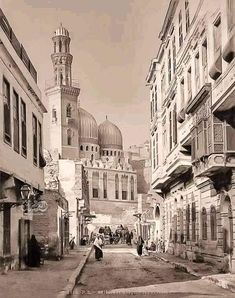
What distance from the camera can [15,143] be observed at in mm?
20969

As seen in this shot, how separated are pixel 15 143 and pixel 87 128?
91.2 meters

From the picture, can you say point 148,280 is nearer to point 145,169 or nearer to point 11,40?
point 11,40

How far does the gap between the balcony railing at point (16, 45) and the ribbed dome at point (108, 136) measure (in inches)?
3514

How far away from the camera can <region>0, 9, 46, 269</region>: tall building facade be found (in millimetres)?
19078

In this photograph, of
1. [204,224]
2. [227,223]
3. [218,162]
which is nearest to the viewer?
[218,162]

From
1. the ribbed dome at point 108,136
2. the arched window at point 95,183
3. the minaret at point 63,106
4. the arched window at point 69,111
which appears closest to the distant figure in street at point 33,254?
the minaret at point 63,106

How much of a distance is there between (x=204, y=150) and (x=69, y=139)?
86.9 meters

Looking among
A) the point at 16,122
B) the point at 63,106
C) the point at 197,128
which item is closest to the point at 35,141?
the point at 16,122

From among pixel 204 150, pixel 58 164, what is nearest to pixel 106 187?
pixel 58 164

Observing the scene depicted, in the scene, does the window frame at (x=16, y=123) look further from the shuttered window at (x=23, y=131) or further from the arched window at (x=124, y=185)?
the arched window at (x=124, y=185)

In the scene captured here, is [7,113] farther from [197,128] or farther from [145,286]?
[145,286]

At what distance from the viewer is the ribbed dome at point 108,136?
11650 cm

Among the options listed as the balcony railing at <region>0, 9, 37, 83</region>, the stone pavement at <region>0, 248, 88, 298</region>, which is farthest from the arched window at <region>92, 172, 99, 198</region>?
the stone pavement at <region>0, 248, 88, 298</region>

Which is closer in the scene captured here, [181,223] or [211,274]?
[211,274]
